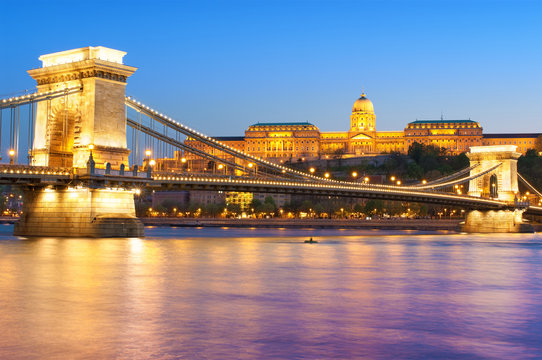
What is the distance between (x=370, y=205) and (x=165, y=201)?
4875 cm

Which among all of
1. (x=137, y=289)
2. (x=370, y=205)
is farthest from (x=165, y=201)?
(x=137, y=289)

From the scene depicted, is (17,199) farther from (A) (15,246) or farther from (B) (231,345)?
(B) (231,345)

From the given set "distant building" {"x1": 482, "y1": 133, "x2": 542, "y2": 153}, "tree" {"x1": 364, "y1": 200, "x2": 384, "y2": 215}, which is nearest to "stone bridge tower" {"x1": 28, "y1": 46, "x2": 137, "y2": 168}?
"tree" {"x1": 364, "y1": 200, "x2": 384, "y2": 215}

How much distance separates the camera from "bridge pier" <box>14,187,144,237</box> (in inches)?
1735

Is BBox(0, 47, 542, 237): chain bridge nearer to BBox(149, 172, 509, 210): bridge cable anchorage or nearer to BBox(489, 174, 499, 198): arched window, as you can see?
BBox(149, 172, 509, 210): bridge cable anchorage

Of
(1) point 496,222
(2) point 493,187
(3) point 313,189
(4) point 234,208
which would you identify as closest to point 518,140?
(4) point 234,208

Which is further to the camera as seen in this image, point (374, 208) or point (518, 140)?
point (518, 140)

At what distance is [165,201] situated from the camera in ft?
513

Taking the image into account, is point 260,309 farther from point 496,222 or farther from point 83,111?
point 496,222

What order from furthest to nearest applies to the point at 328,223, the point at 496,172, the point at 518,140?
the point at 518,140 → the point at 328,223 → the point at 496,172

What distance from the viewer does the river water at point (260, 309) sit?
12.3m

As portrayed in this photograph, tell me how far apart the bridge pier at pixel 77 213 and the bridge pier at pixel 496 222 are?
4605 centimetres

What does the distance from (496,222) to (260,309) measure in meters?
67.4

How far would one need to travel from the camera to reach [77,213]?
4466cm
